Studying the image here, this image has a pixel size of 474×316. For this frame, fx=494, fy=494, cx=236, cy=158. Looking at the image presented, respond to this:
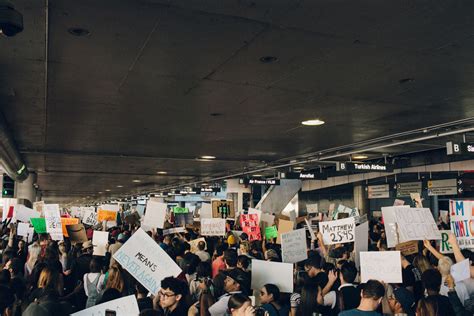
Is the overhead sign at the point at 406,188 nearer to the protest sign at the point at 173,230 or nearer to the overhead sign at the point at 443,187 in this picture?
the overhead sign at the point at 443,187

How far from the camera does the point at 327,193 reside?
1470 inches

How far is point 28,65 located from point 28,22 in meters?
1.81

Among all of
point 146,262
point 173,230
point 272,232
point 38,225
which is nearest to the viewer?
point 146,262

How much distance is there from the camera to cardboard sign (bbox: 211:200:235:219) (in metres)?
18.5

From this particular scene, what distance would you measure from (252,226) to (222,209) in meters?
4.67

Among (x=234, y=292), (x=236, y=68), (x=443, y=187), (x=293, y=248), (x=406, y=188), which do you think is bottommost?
(x=234, y=292)

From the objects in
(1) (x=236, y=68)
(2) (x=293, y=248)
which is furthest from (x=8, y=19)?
(2) (x=293, y=248)

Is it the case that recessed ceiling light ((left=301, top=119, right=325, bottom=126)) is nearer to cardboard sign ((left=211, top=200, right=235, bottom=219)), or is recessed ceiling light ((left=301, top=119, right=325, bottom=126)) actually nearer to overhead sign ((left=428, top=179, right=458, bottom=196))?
cardboard sign ((left=211, top=200, right=235, bottom=219))

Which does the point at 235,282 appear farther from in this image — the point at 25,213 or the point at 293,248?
the point at 25,213

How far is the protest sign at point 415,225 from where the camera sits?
796 centimetres

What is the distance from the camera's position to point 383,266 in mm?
6547

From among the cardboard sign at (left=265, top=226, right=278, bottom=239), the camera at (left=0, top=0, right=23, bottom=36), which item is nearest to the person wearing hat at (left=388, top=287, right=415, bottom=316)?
the camera at (left=0, top=0, right=23, bottom=36)

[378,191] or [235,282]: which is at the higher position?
[378,191]

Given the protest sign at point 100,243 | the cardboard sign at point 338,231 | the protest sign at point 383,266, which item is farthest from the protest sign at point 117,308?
the protest sign at point 100,243
